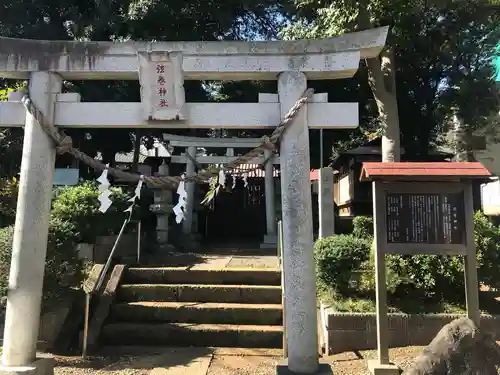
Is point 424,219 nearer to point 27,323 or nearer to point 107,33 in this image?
point 27,323

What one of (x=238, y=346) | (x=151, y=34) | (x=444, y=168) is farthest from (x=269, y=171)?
(x=444, y=168)

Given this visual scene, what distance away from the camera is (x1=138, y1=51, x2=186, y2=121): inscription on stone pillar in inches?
182

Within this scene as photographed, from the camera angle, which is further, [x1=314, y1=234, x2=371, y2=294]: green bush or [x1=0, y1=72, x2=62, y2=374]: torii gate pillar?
[x1=314, y1=234, x2=371, y2=294]: green bush

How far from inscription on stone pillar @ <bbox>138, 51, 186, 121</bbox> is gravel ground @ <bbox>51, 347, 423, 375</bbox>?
325 cm

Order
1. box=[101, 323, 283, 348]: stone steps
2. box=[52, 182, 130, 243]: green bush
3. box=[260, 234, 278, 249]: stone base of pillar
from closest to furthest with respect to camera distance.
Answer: box=[101, 323, 283, 348]: stone steps → box=[52, 182, 130, 243]: green bush → box=[260, 234, 278, 249]: stone base of pillar

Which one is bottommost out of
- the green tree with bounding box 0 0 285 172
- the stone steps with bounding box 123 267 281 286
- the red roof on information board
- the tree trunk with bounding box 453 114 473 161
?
the stone steps with bounding box 123 267 281 286

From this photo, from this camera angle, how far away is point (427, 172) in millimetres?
5184

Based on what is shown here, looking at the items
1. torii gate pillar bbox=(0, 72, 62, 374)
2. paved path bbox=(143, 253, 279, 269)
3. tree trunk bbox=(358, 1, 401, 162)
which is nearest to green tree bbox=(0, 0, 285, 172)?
tree trunk bbox=(358, 1, 401, 162)

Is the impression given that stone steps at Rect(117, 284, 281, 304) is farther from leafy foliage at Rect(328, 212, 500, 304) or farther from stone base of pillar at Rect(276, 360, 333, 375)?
stone base of pillar at Rect(276, 360, 333, 375)

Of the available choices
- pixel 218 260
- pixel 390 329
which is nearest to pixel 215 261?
pixel 218 260

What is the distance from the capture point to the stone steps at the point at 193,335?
22.4ft

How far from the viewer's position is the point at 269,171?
13836 mm

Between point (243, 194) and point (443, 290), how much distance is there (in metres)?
11.5

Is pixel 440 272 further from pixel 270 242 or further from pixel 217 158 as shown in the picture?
pixel 217 158
